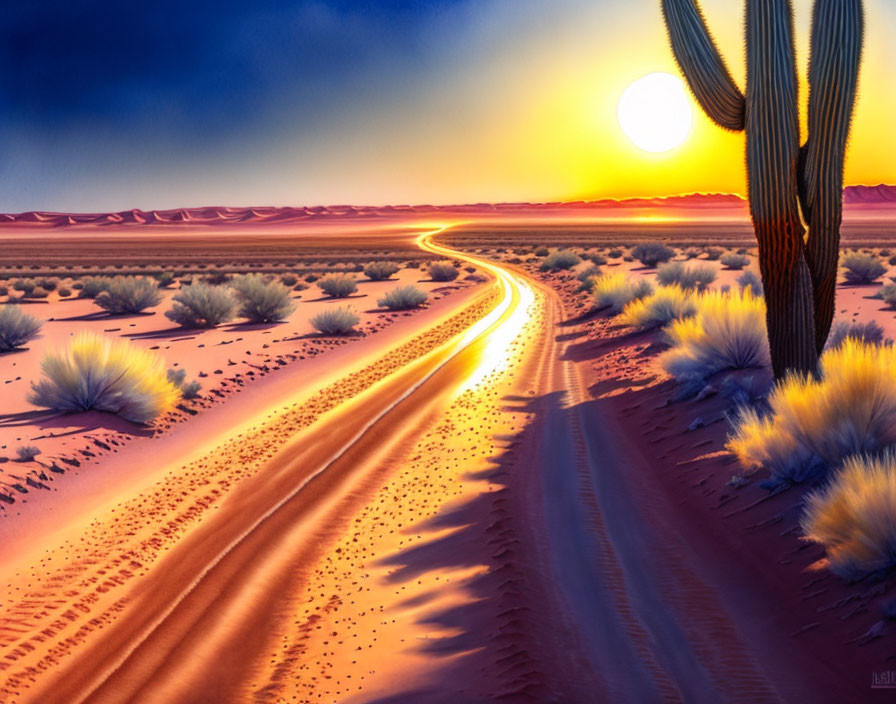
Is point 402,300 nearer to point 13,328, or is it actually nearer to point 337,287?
point 337,287

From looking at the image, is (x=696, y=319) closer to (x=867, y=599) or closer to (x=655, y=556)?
(x=655, y=556)

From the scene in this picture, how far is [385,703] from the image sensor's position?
5.32 m

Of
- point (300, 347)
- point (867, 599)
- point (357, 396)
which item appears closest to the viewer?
point (867, 599)

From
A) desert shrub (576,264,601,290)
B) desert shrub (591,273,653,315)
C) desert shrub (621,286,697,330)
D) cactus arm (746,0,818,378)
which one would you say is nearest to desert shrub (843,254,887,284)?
desert shrub (576,264,601,290)

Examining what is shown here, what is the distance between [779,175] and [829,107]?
3.18 ft

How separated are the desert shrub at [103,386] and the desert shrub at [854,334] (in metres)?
11.6

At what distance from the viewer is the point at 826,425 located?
26.8ft

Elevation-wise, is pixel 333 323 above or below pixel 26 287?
below

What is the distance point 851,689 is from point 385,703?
3064 millimetres

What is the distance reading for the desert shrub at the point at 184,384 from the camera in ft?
49.8

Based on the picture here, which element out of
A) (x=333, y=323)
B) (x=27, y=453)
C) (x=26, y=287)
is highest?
(x=26, y=287)

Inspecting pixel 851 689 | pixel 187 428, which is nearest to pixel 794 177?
pixel 851 689

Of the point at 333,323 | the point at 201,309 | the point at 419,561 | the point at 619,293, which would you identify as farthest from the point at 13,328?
the point at 419,561

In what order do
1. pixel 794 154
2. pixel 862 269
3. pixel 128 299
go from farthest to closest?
pixel 862 269
pixel 128 299
pixel 794 154
